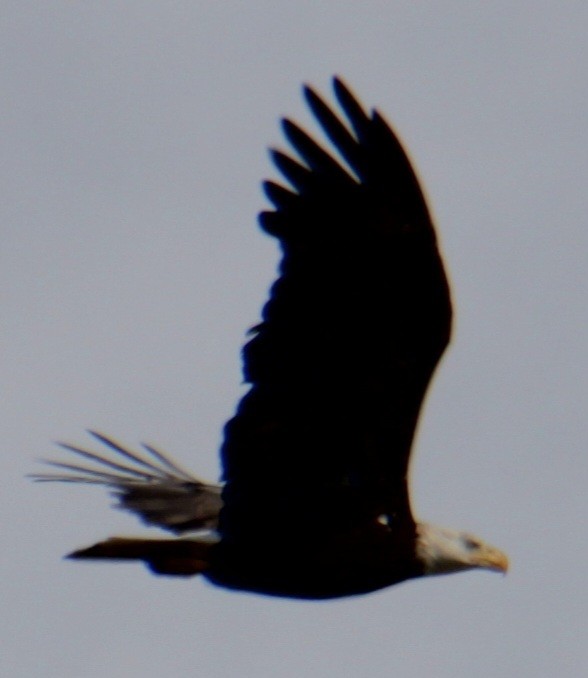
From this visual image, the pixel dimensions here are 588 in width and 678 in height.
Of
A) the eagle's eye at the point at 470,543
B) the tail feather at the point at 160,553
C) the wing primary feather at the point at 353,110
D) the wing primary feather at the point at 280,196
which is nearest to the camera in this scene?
the wing primary feather at the point at 353,110

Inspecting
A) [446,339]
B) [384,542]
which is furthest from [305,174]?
[384,542]

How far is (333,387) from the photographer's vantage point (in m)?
12.8

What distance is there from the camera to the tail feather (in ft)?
43.4

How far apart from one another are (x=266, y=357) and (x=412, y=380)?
79cm

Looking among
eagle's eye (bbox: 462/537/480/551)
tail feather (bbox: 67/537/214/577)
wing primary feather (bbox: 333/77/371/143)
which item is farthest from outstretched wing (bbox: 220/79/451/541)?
eagle's eye (bbox: 462/537/480/551)

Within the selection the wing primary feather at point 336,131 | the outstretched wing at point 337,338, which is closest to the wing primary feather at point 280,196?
the outstretched wing at point 337,338

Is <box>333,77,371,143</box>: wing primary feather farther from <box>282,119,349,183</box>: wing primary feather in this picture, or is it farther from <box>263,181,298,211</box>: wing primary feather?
<box>263,181,298,211</box>: wing primary feather

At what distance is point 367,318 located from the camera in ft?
41.9

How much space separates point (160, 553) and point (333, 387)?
1.35 meters

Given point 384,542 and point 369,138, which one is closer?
point 369,138

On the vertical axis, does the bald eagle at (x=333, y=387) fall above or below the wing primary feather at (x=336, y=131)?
below

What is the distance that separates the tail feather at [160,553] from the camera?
13.2m

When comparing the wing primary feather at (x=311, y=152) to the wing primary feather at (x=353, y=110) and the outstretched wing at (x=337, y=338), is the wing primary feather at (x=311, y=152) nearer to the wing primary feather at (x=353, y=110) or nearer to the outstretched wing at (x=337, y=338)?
the outstretched wing at (x=337, y=338)

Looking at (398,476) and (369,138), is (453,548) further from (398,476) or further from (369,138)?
(369,138)
